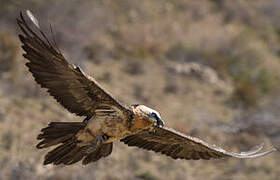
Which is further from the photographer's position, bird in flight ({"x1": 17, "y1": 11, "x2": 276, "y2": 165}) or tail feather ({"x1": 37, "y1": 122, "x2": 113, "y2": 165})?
tail feather ({"x1": 37, "y1": 122, "x2": 113, "y2": 165})

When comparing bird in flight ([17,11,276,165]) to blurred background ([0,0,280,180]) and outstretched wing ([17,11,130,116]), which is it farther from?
blurred background ([0,0,280,180])

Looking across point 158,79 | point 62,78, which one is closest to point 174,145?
point 62,78

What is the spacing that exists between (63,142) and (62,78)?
70 cm

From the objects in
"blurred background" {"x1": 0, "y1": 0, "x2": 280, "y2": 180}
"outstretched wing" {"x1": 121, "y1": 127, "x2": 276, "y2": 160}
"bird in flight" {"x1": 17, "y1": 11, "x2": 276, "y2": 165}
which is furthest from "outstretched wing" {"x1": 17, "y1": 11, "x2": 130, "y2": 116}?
"blurred background" {"x1": 0, "y1": 0, "x2": 280, "y2": 180}

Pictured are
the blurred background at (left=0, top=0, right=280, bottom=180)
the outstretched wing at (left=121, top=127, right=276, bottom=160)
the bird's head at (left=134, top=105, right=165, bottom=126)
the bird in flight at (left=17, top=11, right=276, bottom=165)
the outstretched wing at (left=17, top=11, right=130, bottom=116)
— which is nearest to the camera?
the outstretched wing at (left=17, top=11, right=130, bottom=116)

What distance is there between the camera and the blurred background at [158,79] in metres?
11.6

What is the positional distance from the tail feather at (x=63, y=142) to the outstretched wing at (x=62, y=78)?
0.82ft

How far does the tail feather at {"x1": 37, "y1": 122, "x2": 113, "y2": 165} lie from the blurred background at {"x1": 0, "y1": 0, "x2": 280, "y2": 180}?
2273mm

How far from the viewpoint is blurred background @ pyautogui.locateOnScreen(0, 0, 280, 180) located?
38.1 ft

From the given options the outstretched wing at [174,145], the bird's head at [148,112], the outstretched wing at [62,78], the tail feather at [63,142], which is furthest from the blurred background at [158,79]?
the bird's head at [148,112]

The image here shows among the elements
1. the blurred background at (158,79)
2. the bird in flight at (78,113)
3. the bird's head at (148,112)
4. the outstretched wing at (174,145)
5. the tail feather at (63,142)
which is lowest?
the tail feather at (63,142)

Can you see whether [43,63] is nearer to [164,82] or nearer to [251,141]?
[251,141]

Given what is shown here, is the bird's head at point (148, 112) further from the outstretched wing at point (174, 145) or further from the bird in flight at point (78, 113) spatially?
the outstretched wing at point (174, 145)

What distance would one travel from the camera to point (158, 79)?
58.0 ft
